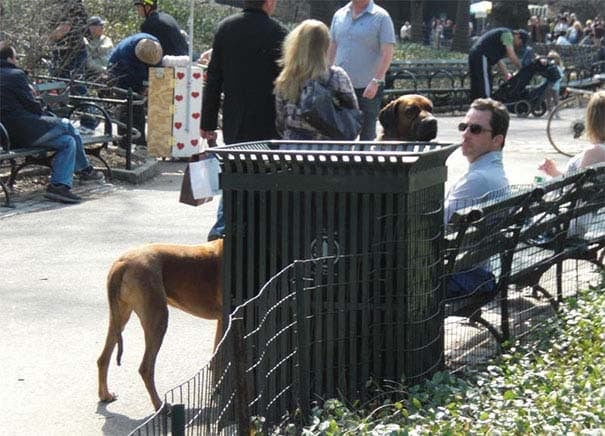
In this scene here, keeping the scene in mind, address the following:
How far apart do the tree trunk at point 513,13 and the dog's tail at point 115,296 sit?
39.0 m

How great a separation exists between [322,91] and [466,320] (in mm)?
1866

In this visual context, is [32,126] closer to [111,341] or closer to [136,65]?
[136,65]

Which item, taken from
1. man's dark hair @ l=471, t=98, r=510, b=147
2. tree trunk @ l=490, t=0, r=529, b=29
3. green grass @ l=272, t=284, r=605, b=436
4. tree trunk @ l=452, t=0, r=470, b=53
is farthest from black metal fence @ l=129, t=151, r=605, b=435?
tree trunk @ l=490, t=0, r=529, b=29

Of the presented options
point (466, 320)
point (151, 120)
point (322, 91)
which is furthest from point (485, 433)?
point (151, 120)

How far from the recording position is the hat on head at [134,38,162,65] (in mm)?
15500

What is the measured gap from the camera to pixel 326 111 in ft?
25.5

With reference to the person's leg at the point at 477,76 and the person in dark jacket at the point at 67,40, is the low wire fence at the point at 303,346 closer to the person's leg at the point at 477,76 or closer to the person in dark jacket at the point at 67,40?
the person in dark jacket at the point at 67,40

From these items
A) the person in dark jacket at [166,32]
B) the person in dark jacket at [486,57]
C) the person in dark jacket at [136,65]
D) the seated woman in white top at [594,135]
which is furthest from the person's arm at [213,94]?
the person in dark jacket at [486,57]

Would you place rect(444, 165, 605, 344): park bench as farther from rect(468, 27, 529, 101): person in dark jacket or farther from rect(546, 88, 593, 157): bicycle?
rect(468, 27, 529, 101): person in dark jacket

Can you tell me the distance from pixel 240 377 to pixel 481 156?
3244 mm

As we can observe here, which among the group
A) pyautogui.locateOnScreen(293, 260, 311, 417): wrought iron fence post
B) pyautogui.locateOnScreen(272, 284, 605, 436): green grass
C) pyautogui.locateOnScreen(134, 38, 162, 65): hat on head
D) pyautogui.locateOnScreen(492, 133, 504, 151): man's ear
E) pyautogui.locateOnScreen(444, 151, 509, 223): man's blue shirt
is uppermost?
pyautogui.locateOnScreen(134, 38, 162, 65): hat on head

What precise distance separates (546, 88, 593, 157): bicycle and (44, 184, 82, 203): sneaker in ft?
25.4

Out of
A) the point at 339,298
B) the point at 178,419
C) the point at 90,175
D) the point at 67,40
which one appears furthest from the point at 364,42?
the point at 178,419

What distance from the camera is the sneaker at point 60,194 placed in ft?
39.8
